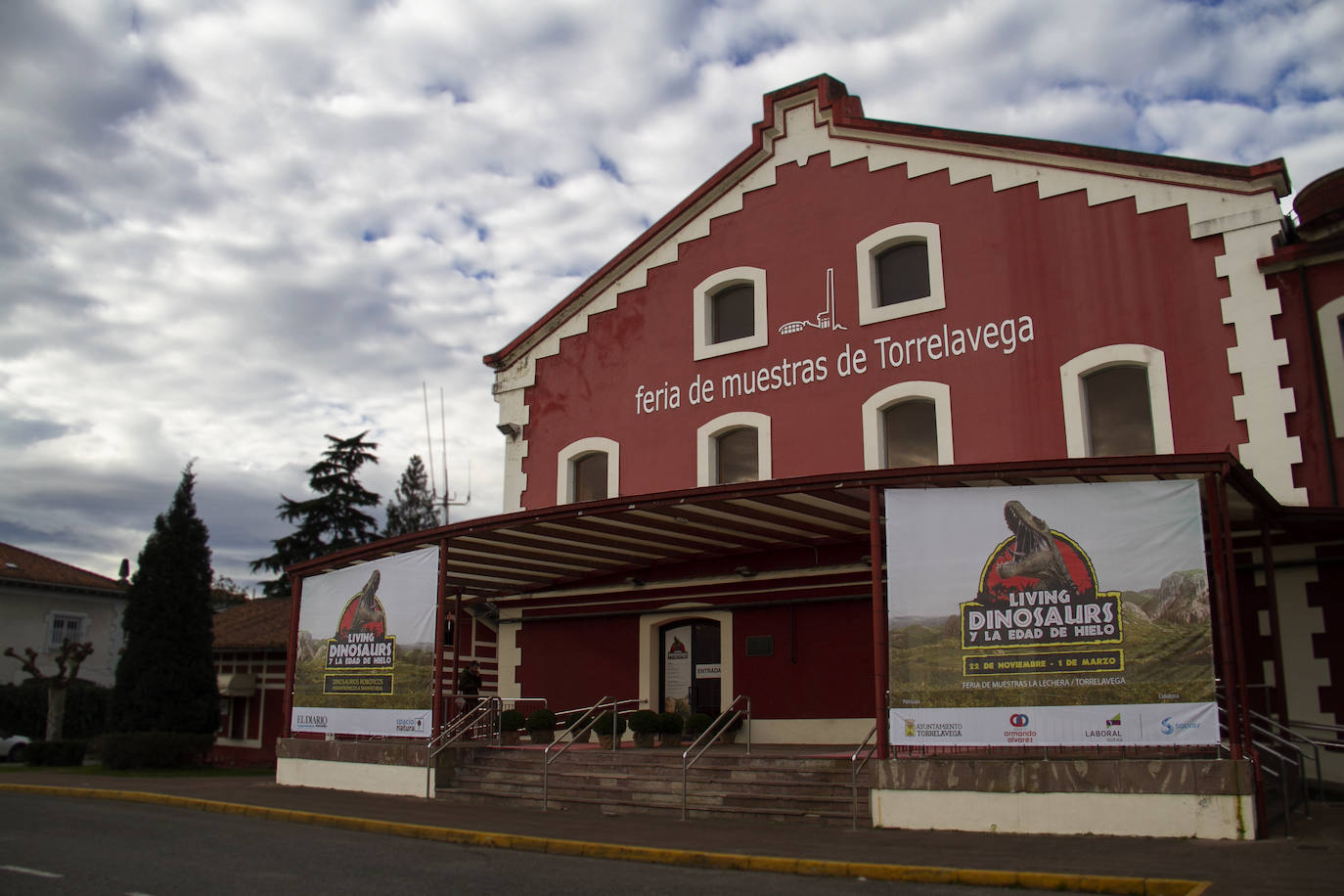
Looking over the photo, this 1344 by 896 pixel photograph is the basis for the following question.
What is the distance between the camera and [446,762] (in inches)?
582

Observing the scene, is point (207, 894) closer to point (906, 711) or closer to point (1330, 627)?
point (906, 711)

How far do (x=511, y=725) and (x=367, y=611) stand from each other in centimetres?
269

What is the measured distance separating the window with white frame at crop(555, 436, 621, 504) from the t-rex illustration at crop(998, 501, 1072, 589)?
8727 millimetres

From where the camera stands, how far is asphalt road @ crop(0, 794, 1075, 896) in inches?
308

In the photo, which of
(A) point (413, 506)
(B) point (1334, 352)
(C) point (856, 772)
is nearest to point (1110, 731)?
(C) point (856, 772)

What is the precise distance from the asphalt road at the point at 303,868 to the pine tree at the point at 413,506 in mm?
54877

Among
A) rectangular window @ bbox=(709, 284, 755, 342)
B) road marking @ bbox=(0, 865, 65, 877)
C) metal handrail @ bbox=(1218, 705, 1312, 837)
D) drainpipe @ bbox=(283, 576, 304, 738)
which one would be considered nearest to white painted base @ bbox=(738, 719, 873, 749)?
metal handrail @ bbox=(1218, 705, 1312, 837)

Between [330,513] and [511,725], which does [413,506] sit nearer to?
[330,513]

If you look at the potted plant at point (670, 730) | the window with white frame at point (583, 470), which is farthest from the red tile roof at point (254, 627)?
the potted plant at point (670, 730)

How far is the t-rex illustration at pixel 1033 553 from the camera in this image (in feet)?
34.3

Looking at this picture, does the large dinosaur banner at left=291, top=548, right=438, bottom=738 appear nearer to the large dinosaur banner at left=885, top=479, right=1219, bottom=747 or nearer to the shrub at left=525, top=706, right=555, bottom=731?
the shrub at left=525, top=706, right=555, bottom=731

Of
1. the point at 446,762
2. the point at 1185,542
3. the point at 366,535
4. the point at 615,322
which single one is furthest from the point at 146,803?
the point at 366,535

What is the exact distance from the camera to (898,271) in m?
16.2

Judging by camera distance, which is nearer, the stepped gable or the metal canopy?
the stepped gable
